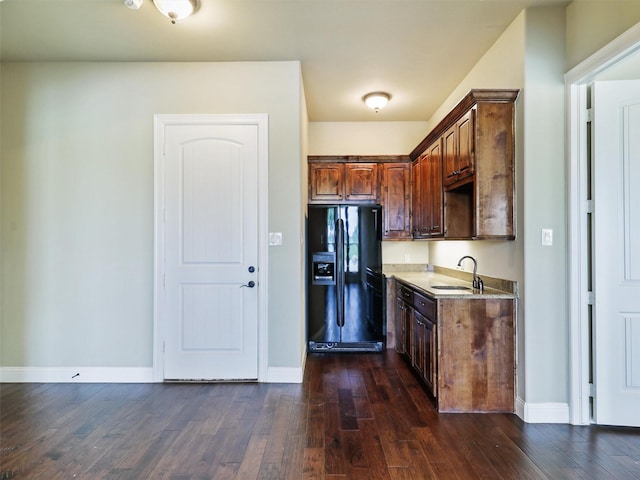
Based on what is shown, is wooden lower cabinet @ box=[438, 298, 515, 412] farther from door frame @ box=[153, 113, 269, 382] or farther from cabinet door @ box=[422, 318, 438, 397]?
door frame @ box=[153, 113, 269, 382]

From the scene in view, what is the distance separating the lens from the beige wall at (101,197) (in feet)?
10.0

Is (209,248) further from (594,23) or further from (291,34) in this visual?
(594,23)

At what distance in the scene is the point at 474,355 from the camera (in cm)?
249

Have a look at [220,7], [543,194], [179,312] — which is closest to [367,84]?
[220,7]

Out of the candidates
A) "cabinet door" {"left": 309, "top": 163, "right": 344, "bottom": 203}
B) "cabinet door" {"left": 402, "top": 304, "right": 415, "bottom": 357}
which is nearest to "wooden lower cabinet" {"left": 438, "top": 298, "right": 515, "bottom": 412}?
"cabinet door" {"left": 402, "top": 304, "right": 415, "bottom": 357}

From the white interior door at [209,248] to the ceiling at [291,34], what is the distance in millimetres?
691

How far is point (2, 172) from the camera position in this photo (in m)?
3.07

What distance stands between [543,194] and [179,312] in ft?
10.2

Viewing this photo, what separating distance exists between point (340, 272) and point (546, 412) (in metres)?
2.14

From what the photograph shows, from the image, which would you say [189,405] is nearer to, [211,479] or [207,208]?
[211,479]

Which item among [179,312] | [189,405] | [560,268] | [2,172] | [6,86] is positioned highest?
[6,86]

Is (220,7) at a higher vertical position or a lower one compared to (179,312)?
higher

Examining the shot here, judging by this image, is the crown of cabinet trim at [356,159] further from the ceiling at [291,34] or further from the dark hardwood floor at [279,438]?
the dark hardwood floor at [279,438]

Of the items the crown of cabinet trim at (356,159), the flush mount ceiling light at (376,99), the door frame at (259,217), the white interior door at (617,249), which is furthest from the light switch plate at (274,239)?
the white interior door at (617,249)
